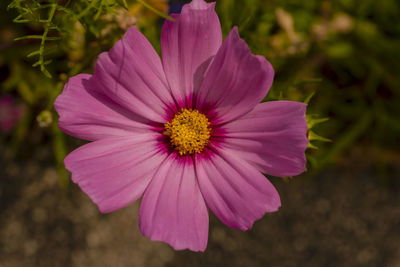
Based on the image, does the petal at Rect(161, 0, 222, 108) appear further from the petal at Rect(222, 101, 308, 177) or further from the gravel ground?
the gravel ground

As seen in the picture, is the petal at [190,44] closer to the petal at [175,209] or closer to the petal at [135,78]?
the petal at [135,78]

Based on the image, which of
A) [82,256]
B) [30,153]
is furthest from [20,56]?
[82,256]

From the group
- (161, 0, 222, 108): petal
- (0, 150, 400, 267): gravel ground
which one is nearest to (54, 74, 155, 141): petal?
(161, 0, 222, 108): petal

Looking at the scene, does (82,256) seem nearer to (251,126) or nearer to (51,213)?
(51,213)

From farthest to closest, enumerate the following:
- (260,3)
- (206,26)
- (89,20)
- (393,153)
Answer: (393,153), (260,3), (89,20), (206,26)

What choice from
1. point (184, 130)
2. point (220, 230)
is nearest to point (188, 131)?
point (184, 130)

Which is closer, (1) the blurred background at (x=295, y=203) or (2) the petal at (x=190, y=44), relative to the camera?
(2) the petal at (x=190, y=44)

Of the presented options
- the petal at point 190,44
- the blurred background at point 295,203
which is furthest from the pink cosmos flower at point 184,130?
the blurred background at point 295,203
